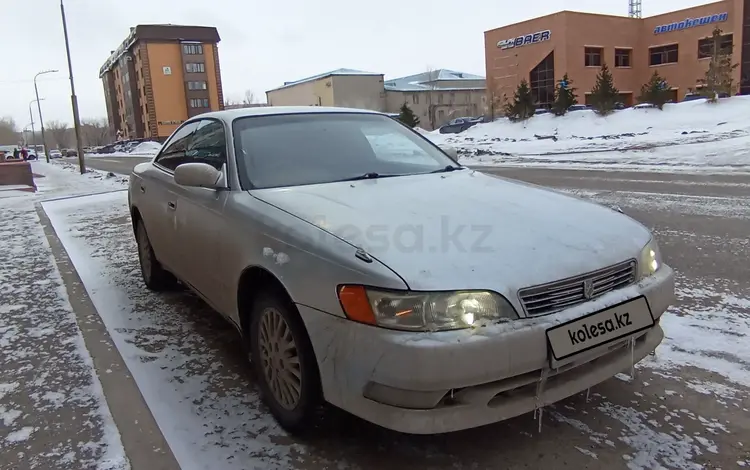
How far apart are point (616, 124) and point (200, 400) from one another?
26.5 m

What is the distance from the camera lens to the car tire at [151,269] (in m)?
4.70

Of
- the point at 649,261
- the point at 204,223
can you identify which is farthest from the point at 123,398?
the point at 649,261

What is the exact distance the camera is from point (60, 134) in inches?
4870

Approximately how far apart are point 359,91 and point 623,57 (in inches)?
1400

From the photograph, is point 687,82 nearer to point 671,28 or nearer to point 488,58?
point 671,28

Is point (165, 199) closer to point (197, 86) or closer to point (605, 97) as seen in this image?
point (605, 97)

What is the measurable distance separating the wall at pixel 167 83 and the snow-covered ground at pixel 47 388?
73.3 metres

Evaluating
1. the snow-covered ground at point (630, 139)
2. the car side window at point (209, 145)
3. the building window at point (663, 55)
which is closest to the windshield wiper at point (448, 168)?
the car side window at point (209, 145)

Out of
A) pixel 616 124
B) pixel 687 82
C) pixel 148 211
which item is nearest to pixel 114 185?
pixel 148 211

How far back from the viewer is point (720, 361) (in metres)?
3.03

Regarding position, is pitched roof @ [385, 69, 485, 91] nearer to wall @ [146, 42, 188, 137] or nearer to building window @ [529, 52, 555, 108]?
wall @ [146, 42, 188, 137]

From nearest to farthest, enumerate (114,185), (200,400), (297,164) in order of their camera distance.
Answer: (200,400)
(297,164)
(114,185)

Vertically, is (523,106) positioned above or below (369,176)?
above

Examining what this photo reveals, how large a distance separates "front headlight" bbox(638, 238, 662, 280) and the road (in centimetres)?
65
